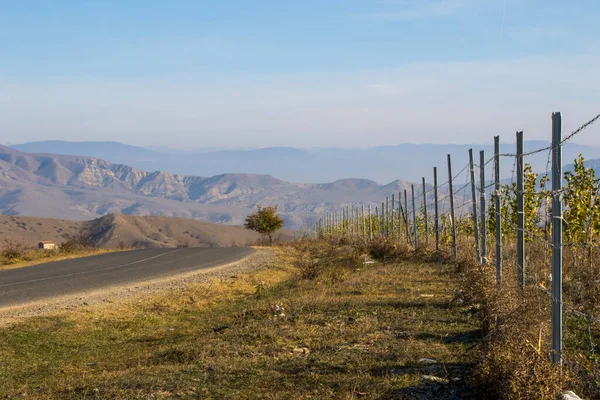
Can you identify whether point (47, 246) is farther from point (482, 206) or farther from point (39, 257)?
point (482, 206)

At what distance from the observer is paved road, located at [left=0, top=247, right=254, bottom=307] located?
20.2 m

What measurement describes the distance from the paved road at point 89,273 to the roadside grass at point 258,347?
3.27 metres

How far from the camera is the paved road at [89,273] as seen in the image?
20250 millimetres

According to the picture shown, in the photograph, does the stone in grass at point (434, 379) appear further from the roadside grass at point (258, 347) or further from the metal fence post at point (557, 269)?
the metal fence post at point (557, 269)

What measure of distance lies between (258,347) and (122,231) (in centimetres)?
13558

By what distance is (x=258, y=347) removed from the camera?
11.1 meters

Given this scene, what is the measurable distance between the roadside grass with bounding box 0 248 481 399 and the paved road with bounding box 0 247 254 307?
327cm

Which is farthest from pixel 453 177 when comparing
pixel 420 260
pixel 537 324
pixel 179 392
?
pixel 179 392

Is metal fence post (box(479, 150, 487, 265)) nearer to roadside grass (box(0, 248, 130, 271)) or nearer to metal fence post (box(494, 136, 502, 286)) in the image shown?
metal fence post (box(494, 136, 502, 286))

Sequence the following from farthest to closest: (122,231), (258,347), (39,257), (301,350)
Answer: (122,231) < (39,257) < (258,347) < (301,350)

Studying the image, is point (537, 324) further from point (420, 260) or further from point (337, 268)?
point (420, 260)

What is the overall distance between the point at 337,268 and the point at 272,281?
7.68 ft

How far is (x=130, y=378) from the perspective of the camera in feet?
30.1

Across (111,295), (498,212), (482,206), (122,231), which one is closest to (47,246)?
(111,295)
